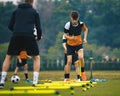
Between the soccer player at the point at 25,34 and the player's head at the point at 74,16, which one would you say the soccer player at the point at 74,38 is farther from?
the soccer player at the point at 25,34

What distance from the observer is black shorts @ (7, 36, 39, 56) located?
561 inches

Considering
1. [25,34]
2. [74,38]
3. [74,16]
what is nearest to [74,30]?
[74,38]

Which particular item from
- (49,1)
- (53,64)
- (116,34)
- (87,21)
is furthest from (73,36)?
(49,1)

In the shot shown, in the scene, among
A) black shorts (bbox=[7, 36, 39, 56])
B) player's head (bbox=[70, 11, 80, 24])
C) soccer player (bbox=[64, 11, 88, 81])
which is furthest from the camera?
soccer player (bbox=[64, 11, 88, 81])

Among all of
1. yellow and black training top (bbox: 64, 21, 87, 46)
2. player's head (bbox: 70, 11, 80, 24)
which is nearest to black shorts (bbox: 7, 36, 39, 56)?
player's head (bbox: 70, 11, 80, 24)

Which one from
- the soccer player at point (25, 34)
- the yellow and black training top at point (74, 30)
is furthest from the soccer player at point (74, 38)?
the soccer player at point (25, 34)

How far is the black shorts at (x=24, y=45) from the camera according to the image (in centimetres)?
1426

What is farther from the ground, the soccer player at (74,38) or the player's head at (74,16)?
the player's head at (74,16)

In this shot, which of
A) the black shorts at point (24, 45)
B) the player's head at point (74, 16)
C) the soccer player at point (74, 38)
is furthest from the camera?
the soccer player at point (74, 38)

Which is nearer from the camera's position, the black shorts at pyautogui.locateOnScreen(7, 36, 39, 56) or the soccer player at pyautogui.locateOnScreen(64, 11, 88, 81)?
the black shorts at pyautogui.locateOnScreen(7, 36, 39, 56)

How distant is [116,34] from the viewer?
10112 cm

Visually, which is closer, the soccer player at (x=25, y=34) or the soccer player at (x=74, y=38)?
the soccer player at (x=25, y=34)

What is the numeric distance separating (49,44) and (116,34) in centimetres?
1315

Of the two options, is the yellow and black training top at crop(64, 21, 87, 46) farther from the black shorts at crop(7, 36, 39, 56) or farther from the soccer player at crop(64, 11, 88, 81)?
the black shorts at crop(7, 36, 39, 56)
